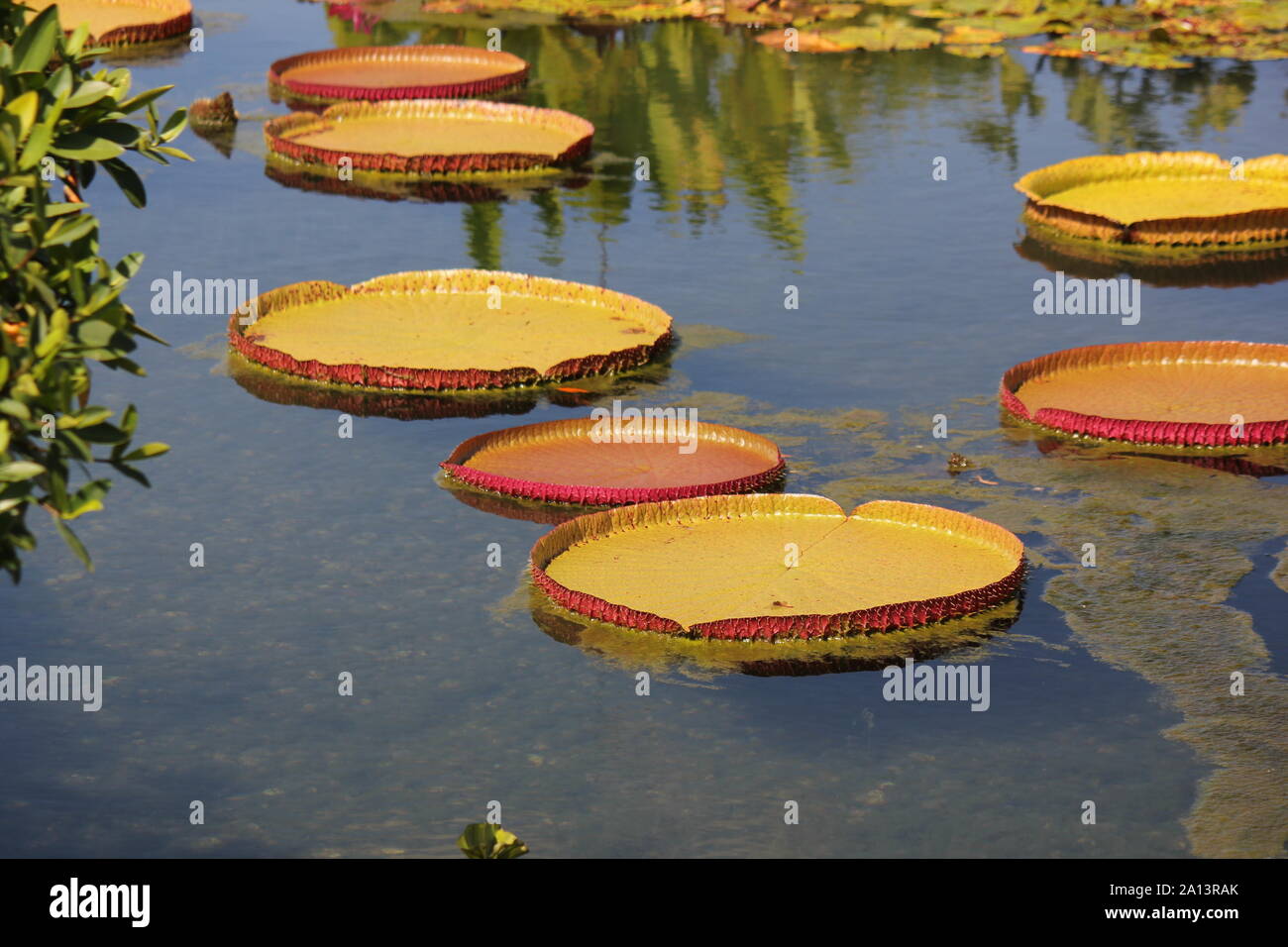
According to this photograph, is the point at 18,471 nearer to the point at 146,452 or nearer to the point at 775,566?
the point at 146,452

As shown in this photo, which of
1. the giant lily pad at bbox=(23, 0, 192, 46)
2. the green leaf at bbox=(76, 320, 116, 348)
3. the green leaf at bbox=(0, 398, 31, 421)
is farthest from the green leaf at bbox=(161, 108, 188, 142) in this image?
the giant lily pad at bbox=(23, 0, 192, 46)

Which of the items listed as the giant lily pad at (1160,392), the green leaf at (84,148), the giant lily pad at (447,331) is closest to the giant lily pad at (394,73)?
the giant lily pad at (447,331)

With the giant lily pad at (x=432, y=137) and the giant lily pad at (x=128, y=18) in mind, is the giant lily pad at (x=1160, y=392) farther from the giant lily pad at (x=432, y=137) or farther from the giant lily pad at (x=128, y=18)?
the giant lily pad at (x=128, y=18)

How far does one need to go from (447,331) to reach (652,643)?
5.63 m

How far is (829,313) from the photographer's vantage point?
55.0 ft

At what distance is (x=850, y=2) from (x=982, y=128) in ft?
24.9

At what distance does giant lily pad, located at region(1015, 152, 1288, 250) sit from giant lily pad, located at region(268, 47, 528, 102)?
780 centimetres

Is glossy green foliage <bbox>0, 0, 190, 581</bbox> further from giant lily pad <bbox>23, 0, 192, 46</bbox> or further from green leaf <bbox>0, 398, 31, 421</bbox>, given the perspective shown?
giant lily pad <bbox>23, 0, 192, 46</bbox>

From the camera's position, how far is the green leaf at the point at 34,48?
20.0 feet

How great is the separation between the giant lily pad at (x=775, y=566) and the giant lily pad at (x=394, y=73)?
43.5ft

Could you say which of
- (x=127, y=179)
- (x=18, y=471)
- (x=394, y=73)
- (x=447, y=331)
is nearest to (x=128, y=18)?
(x=394, y=73)

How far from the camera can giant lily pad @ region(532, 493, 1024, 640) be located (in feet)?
35.3
